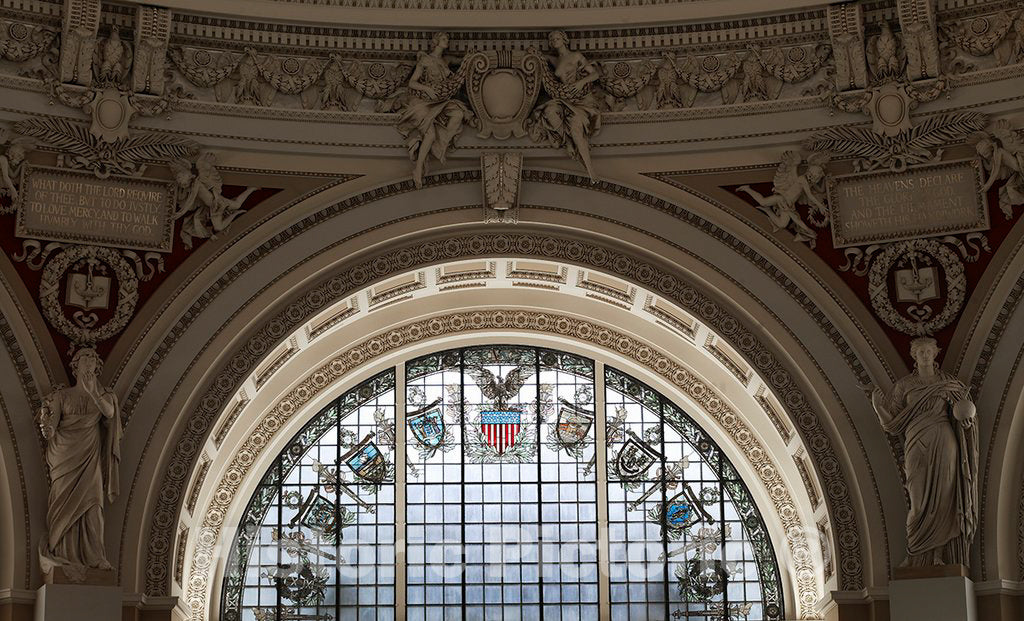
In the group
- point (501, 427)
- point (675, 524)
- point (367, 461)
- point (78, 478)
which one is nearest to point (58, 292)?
point (78, 478)

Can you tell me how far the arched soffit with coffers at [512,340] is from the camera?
1958 cm

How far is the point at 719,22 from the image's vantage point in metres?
19.0

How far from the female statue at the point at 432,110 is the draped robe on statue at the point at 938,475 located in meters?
6.25

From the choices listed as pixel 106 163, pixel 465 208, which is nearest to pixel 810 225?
pixel 465 208

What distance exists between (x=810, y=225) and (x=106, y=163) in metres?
8.37

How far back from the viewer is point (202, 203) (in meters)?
18.8

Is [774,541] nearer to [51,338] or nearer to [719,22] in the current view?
[719,22]

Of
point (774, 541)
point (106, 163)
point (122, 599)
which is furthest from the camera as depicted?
point (774, 541)

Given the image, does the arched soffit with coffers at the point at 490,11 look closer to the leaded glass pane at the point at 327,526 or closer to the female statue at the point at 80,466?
the female statue at the point at 80,466

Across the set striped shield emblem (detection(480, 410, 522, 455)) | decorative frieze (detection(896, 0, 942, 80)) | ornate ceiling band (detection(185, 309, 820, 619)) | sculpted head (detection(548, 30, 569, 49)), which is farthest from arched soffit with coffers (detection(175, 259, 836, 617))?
decorative frieze (detection(896, 0, 942, 80))

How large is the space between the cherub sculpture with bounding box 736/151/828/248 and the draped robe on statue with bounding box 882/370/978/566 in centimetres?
243

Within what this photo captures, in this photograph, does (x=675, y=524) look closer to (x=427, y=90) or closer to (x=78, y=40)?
(x=427, y=90)

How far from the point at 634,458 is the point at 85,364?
778 centimetres

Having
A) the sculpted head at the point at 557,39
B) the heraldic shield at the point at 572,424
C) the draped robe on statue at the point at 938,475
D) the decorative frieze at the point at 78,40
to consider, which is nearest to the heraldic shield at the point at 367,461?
the heraldic shield at the point at 572,424
